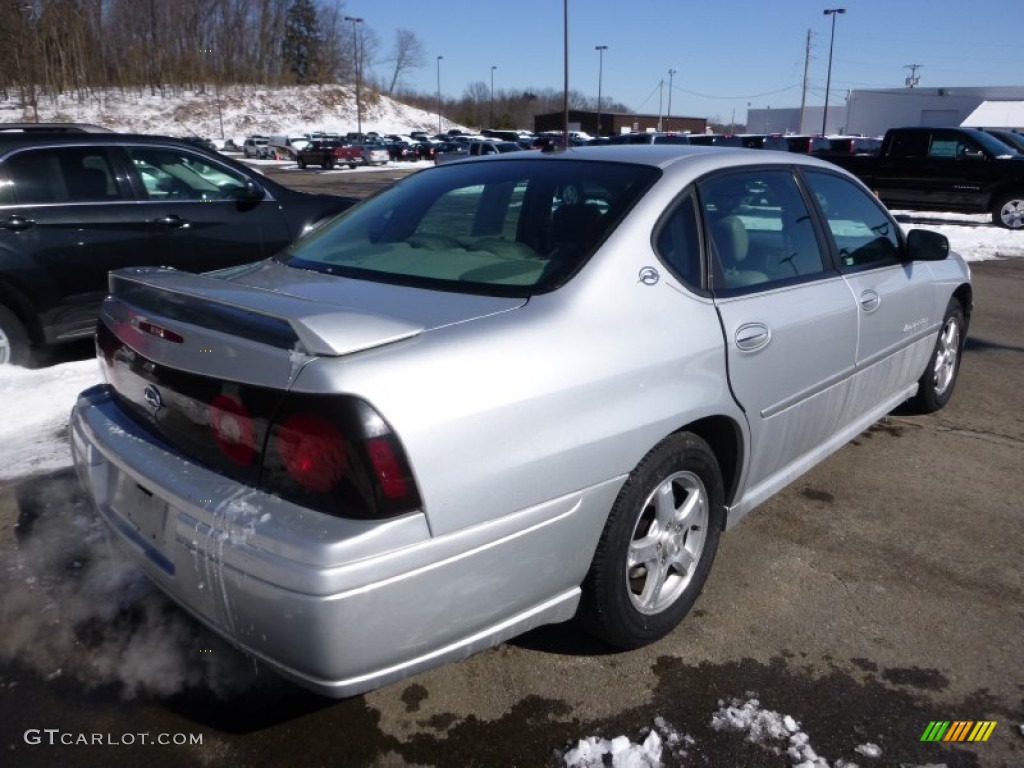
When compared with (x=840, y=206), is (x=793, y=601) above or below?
below

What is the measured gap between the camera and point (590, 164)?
2.97 metres

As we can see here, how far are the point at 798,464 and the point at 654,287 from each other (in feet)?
4.09

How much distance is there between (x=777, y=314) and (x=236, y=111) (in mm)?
81177

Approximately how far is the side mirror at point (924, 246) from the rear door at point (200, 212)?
459cm

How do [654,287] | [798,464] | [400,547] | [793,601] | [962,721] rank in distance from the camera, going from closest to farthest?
[400,547] < [962,721] < [654,287] < [793,601] < [798,464]

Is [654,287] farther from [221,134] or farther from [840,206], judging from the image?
[221,134]

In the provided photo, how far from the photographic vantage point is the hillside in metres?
68.7

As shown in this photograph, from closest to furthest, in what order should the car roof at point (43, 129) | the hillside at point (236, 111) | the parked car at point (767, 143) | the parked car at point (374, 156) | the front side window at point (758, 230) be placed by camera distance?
the front side window at point (758, 230)
the car roof at point (43, 129)
the parked car at point (767, 143)
the parked car at point (374, 156)
the hillside at point (236, 111)


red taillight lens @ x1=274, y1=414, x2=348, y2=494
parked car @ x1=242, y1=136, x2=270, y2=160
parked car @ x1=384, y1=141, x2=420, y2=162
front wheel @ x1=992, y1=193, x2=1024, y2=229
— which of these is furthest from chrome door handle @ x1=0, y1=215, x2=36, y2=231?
parked car @ x1=242, y1=136, x2=270, y2=160

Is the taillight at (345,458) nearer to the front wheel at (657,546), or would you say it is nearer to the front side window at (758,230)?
the front wheel at (657,546)

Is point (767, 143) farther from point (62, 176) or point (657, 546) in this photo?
point (657, 546)

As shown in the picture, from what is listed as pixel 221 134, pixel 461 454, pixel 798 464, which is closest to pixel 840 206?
pixel 798 464

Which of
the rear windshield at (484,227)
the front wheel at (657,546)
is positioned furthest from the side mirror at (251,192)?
the front wheel at (657,546)

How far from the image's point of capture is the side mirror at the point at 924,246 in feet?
12.7
